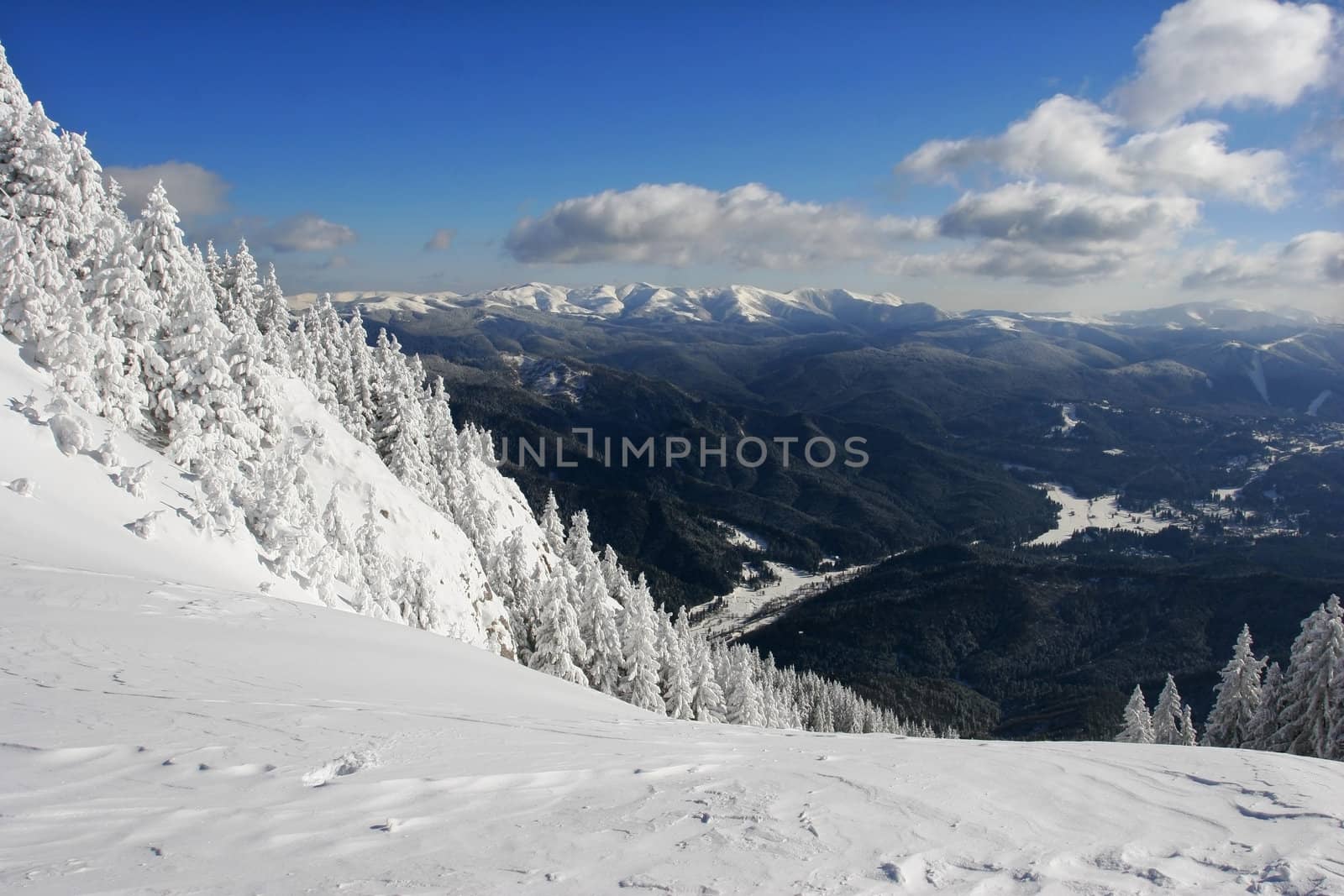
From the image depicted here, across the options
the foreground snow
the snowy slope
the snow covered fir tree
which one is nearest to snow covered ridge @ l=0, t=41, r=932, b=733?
the snowy slope

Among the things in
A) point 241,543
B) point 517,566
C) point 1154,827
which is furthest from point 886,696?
point 1154,827

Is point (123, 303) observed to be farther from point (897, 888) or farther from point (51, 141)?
point (897, 888)

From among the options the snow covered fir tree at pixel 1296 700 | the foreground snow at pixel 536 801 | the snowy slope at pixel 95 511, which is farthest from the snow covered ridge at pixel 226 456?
the snow covered fir tree at pixel 1296 700

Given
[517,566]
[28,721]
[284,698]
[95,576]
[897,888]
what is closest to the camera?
[897,888]

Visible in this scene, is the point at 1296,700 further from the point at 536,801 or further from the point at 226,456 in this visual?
the point at 226,456

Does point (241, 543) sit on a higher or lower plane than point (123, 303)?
lower

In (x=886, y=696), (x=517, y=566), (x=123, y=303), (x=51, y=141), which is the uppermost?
(x=51, y=141)

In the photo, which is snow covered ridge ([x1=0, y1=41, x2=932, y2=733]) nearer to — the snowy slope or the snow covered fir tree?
the snowy slope
